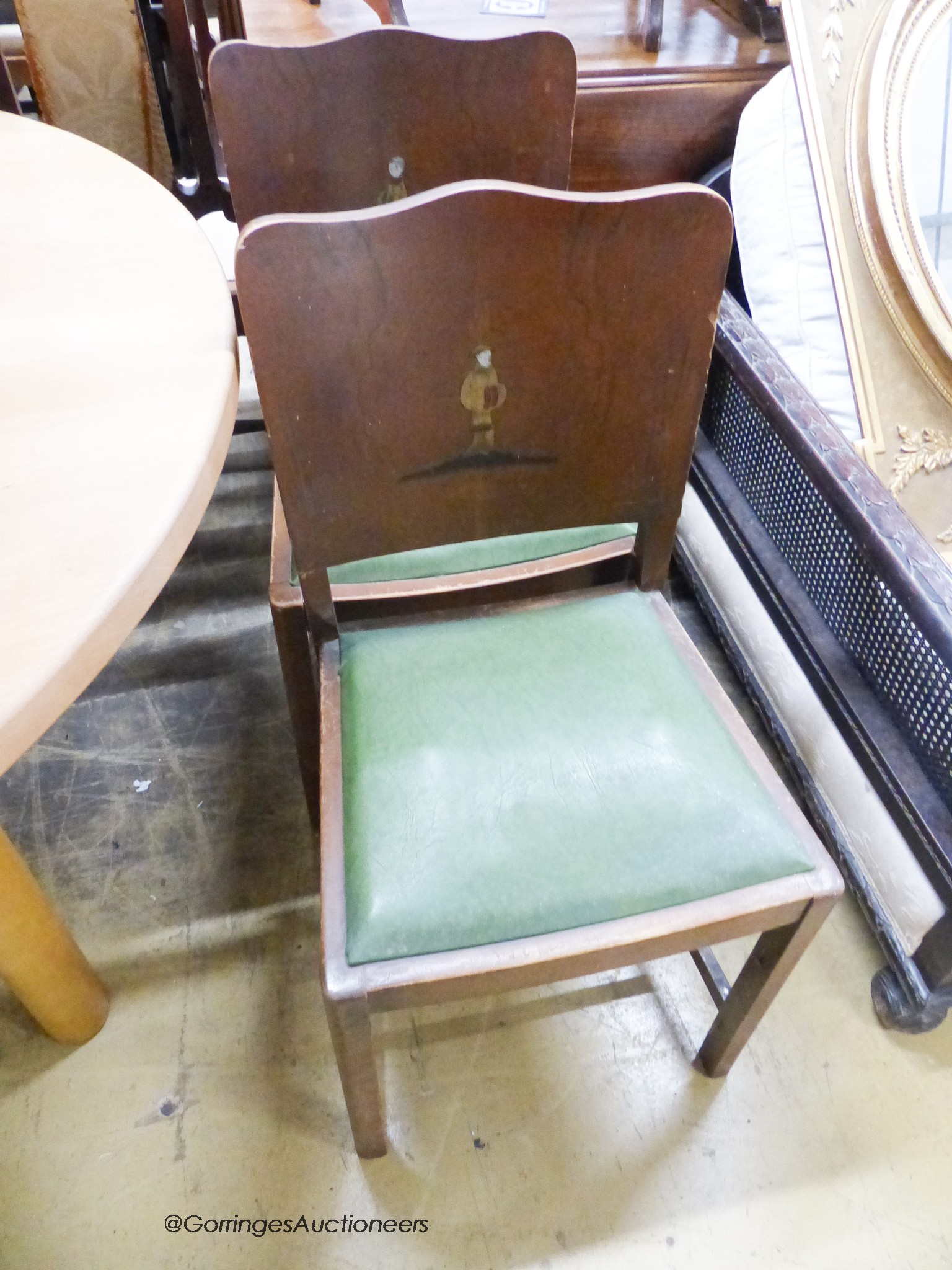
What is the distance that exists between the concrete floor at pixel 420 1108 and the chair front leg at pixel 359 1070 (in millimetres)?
72

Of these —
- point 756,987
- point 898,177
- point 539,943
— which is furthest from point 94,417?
point 898,177

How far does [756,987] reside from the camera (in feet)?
2.74

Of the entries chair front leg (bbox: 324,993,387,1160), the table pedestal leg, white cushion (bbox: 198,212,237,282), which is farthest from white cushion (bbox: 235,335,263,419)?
chair front leg (bbox: 324,993,387,1160)

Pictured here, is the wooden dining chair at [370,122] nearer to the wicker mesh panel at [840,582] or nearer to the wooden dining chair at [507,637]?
the wooden dining chair at [507,637]

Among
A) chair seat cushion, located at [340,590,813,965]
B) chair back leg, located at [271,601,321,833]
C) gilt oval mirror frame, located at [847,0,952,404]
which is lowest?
chair back leg, located at [271,601,321,833]

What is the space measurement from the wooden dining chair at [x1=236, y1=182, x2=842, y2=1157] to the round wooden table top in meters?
0.10

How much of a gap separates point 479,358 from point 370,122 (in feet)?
1.51

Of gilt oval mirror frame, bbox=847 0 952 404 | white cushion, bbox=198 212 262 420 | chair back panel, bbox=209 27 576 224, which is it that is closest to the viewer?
chair back panel, bbox=209 27 576 224

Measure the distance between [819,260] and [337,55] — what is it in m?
0.75

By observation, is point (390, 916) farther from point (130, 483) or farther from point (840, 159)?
point (840, 159)

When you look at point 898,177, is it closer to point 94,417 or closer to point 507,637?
point 507,637

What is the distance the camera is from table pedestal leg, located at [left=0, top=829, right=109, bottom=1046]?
820 millimetres

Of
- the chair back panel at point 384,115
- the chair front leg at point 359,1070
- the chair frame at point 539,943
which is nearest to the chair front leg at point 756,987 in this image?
the chair frame at point 539,943

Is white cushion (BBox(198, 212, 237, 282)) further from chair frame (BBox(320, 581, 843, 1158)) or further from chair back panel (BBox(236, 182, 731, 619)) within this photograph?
chair frame (BBox(320, 581, 843, 1158))
